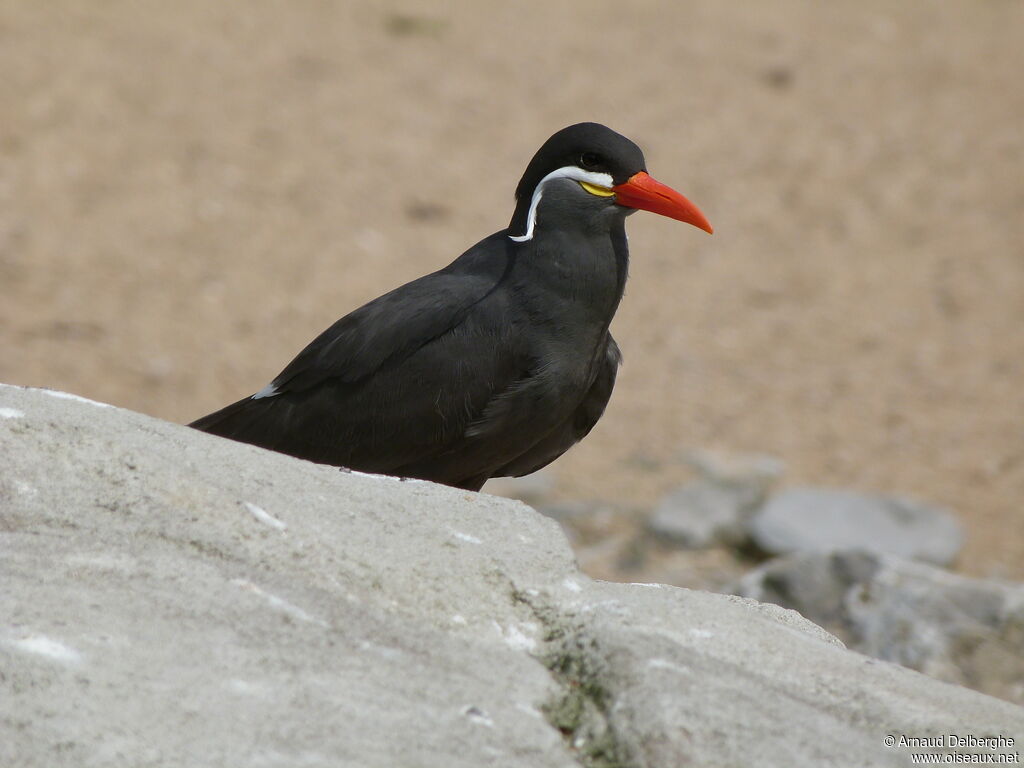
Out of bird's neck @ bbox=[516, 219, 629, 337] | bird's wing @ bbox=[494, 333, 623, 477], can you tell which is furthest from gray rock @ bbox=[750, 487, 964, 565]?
bird's neck @ bbox=[516, 219, 629, 337]

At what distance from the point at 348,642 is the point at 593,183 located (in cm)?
217

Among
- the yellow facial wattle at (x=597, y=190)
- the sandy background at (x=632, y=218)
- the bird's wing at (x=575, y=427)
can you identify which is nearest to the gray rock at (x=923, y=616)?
the sandy background at (x=632, y=218)

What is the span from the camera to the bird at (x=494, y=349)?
394 centimetres

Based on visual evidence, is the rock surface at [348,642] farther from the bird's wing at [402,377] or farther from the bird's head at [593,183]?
the bird's head at [593,183]

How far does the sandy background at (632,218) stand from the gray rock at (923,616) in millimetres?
1389

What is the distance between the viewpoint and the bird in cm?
394

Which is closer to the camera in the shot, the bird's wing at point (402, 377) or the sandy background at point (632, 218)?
the bird's wing at point (402, 377)

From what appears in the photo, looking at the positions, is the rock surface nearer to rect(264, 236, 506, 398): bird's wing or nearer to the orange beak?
rect(264, 236, 506, 398): bird's wing

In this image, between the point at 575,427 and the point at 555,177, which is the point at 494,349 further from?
the point at 555,177

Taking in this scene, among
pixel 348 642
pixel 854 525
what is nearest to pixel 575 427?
pixel 348 642

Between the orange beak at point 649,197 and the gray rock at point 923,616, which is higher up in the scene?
the orange beak at point 649,197

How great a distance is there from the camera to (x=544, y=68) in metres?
10.4

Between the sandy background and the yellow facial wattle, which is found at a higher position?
the yellow facial wattle

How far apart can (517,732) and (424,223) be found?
706 centimetres
